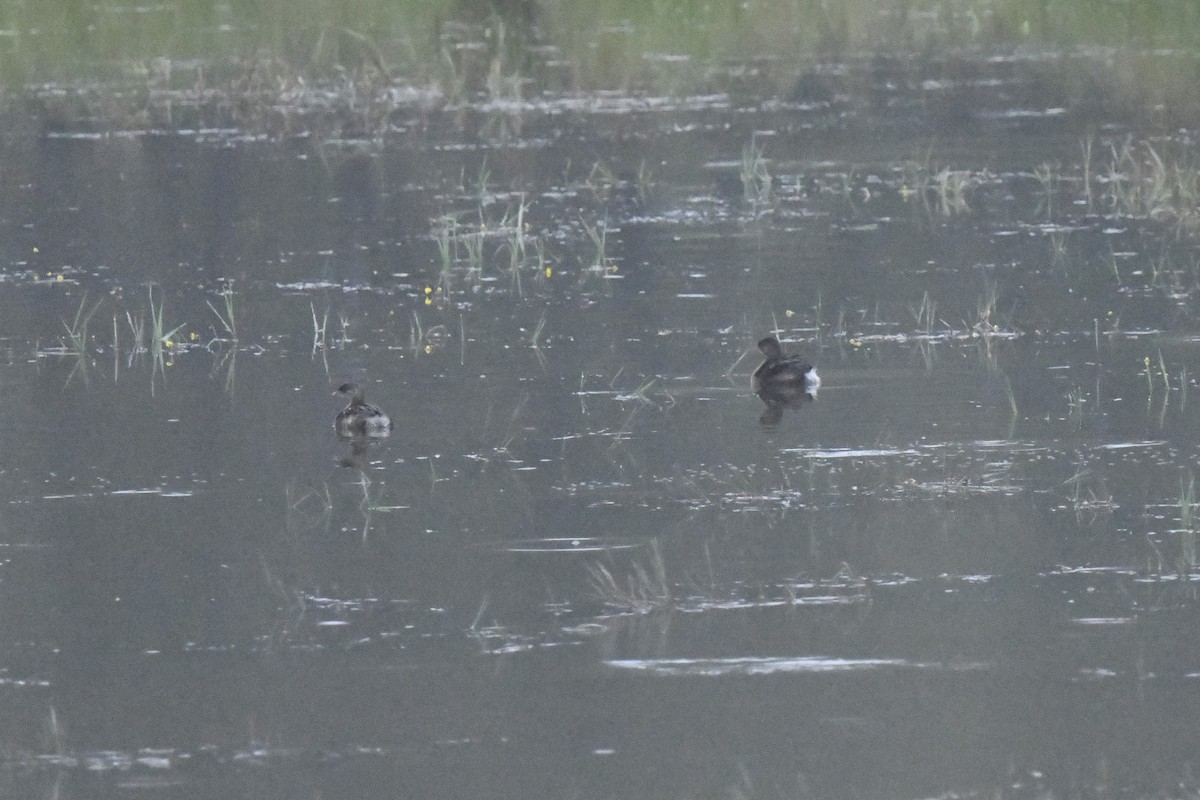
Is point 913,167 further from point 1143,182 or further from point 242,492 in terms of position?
point 242,492

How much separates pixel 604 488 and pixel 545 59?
16.0 meters

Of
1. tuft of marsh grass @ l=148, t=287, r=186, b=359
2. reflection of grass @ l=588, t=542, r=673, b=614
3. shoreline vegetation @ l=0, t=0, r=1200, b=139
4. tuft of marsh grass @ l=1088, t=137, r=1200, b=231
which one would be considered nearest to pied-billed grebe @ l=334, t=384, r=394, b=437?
tuft of marsh grass @ l=148, t=287, r=186, b=359

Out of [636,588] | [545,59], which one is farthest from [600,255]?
[545,59]

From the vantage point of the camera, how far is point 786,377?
33.6ft

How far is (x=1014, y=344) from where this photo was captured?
11.2 metres

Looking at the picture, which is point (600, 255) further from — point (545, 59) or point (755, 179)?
point (545, 59)

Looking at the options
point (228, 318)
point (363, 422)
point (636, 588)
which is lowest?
point (228, 318)

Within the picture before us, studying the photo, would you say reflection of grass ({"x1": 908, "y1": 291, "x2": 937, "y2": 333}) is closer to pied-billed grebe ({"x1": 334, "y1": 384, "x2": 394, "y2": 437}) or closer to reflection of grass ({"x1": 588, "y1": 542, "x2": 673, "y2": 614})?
pied-billed grebe ({"x1": 334, "y1": 384, "x2": 394, "y2": 437})

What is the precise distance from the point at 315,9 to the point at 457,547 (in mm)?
20237

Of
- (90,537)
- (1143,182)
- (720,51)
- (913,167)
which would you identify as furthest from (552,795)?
(720,51)

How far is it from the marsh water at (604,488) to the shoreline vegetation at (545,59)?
3809 mm

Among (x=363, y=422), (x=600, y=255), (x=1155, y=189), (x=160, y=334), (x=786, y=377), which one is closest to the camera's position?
(x=363, y=422)

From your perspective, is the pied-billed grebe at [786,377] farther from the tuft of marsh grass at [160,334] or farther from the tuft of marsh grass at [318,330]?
the tuft of marsh grass at [160,334]

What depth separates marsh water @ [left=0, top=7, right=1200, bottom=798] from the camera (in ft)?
19.8
